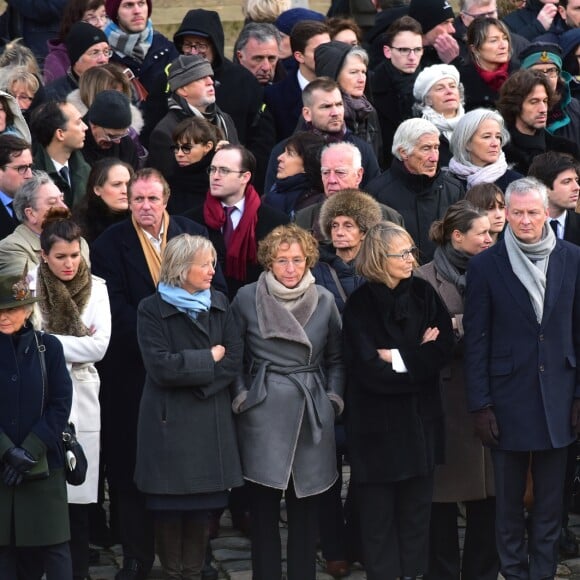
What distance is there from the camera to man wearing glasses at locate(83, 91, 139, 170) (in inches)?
383

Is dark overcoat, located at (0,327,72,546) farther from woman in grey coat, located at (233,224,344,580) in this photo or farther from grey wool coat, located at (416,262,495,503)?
grey wool coat, located at (416,262,495,503)

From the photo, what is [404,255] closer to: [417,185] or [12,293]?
[417,185]

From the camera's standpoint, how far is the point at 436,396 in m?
8.05

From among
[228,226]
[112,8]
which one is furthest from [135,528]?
[112,8]

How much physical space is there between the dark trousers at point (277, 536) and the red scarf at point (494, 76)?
15.3ft

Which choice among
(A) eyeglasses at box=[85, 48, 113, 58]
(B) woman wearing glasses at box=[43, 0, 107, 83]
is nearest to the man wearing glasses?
(A) eyeglasses at box=[85, 48, 113, 58]

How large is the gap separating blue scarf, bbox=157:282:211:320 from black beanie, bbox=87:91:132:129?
84.0 inches

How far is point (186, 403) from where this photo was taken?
7.85 meters

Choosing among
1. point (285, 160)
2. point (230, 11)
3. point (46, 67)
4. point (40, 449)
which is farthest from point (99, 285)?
point (230, 11)

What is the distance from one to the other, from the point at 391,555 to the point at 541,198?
2026 millimetres

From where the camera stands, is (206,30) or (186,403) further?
(206,30)

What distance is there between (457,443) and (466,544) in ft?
1.87

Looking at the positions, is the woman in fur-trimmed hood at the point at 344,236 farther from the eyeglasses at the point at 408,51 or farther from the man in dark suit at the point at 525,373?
the eyeglasses at the point at 408,51

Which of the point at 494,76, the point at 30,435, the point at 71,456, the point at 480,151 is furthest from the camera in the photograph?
the point at 494,76
